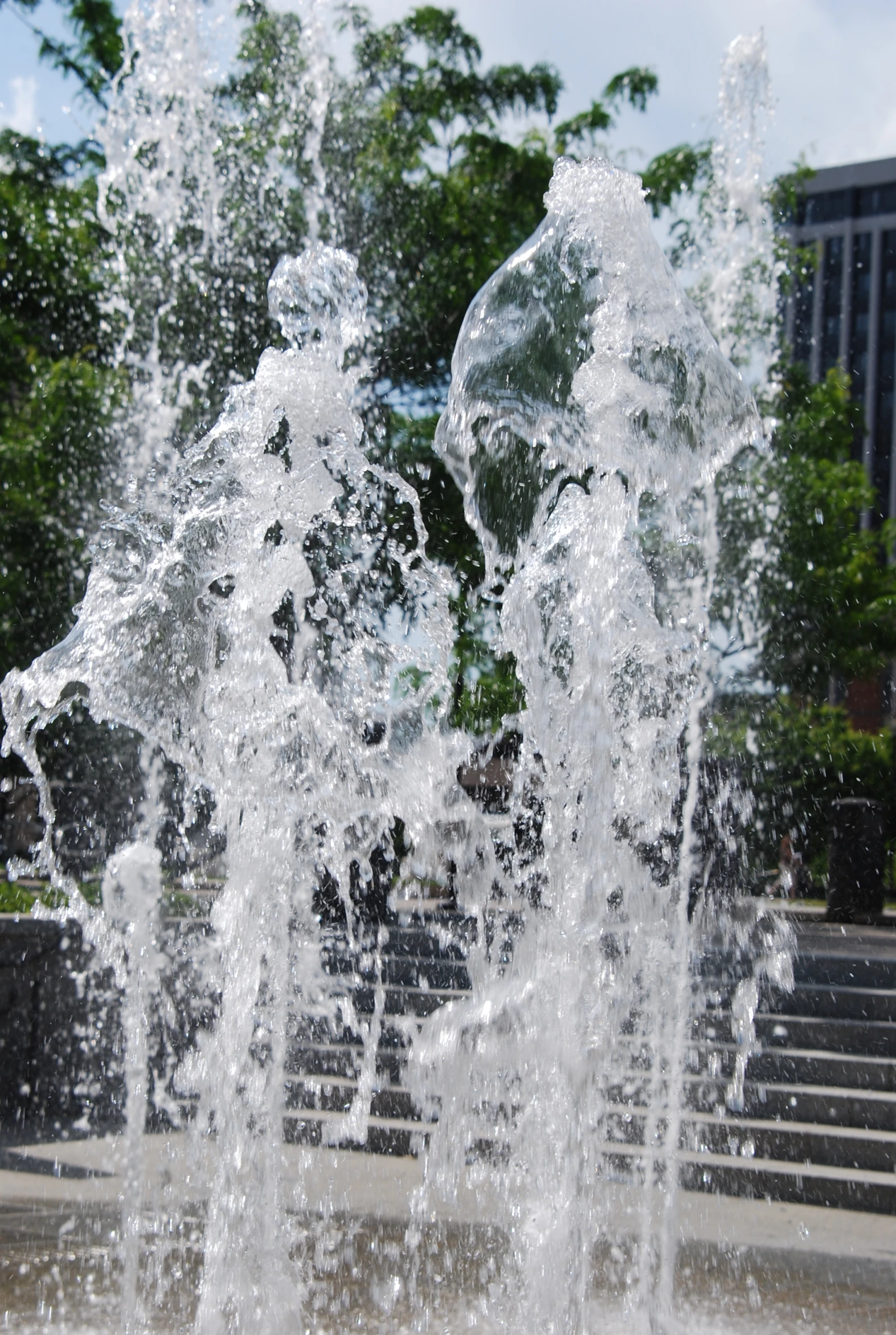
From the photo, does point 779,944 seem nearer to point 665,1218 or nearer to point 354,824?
point 354,824

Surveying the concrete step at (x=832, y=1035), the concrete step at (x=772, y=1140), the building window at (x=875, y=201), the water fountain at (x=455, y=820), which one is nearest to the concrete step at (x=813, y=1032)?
the concrete step at (x=832, y=1035)

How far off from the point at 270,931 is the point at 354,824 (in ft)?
8.67

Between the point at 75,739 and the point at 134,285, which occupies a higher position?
the point at 134,285

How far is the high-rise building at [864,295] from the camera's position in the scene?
67.7 m

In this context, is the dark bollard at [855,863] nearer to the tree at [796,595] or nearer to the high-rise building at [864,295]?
the tree at [796,595]

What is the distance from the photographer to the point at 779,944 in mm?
8500

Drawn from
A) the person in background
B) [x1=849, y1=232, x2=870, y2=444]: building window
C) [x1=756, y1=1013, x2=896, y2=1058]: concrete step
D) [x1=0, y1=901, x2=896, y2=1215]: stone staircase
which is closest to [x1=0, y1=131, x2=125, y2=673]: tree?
[x1=0, y1=901, x2=896, y2=1215]: stone staircase

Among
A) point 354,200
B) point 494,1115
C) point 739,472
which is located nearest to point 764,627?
point 739,472

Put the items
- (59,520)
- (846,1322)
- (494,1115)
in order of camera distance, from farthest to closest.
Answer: (59,520) → (494,1115) → (846,1322)

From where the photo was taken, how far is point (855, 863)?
42.5 feet

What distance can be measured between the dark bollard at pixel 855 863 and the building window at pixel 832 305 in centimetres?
6241

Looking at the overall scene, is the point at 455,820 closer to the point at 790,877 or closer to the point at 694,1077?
the point at 694,1077

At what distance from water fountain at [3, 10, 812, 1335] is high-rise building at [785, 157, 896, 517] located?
61.0m

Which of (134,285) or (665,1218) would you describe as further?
(134,285)
